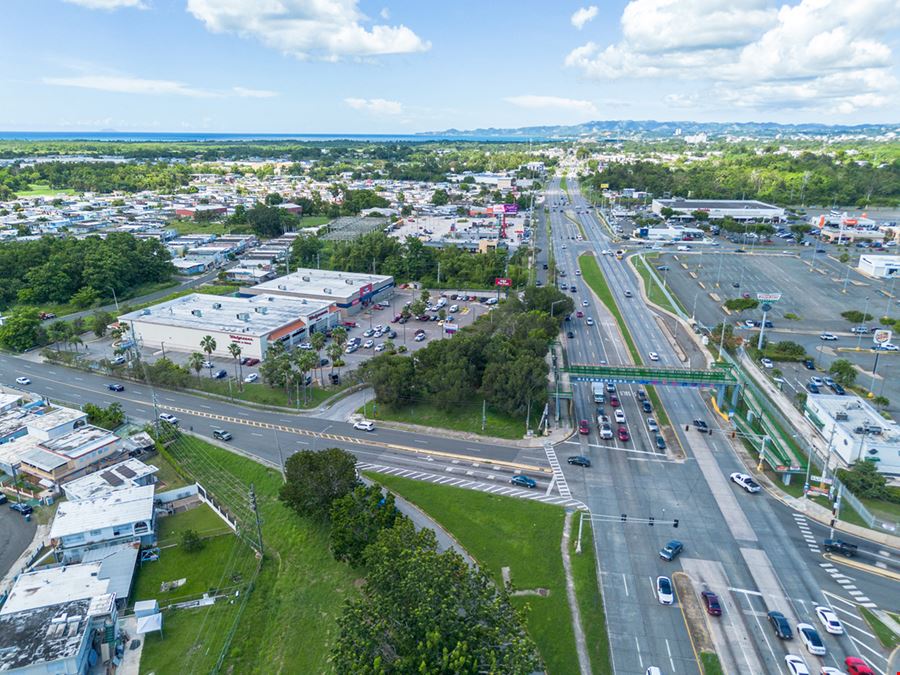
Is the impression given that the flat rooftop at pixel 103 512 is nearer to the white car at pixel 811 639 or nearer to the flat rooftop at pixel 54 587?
the flat rooftop at pixel 54 587

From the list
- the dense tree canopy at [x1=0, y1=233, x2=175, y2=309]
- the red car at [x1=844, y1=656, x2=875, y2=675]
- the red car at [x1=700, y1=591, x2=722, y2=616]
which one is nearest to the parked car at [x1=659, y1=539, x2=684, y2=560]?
the red car at [x1=700, y1=591, x2=722, y2=616]

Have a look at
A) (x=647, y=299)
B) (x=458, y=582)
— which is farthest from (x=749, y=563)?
(x=647, y=299)

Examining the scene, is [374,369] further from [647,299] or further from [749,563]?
[647,299]

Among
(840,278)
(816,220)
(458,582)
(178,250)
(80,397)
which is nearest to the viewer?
(458,582)

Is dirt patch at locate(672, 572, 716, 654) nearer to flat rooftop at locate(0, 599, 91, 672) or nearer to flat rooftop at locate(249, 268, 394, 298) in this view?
flat rooftop at locate(0, 599, 91, 672)

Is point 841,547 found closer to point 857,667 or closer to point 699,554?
point 699,554

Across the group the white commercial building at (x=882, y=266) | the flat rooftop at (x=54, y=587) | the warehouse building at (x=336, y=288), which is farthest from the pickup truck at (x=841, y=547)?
the white commercial building at (x=882, y=266)

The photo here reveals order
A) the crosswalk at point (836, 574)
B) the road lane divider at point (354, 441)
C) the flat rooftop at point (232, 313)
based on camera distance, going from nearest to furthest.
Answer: the crosswalk at point (836, 574) → the road lane divider at point (354, 441) → the flat rooftop at point (232, 313)
